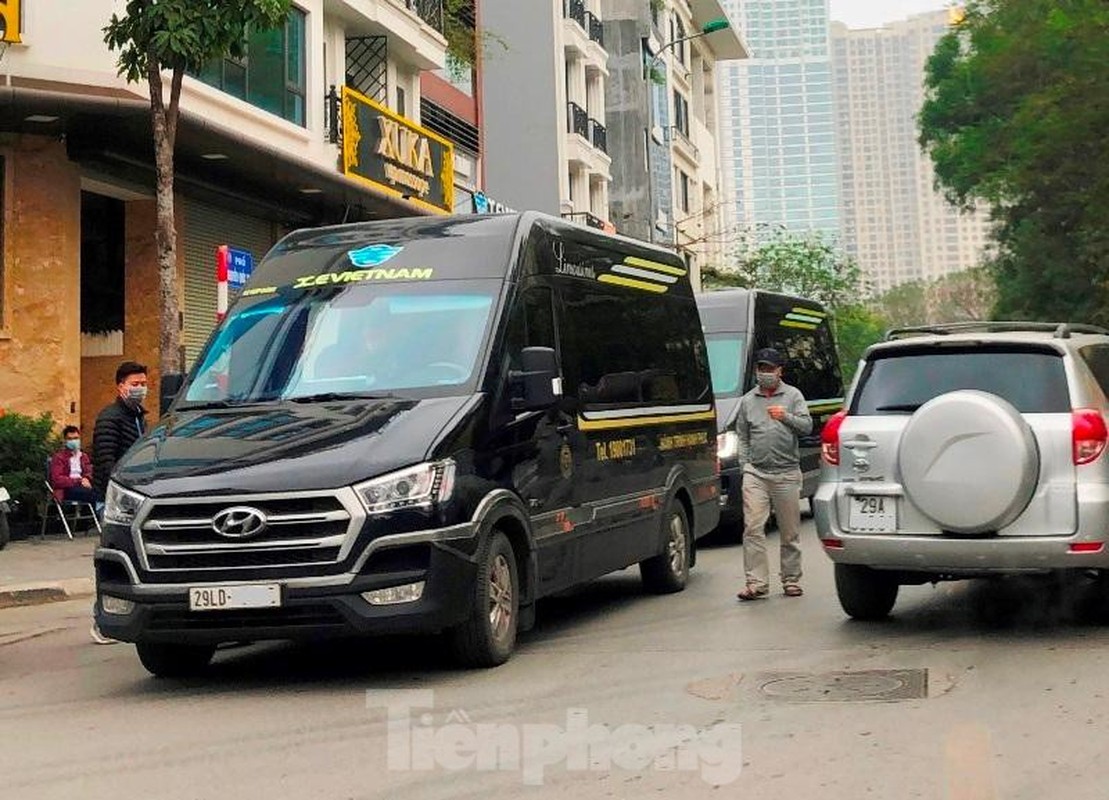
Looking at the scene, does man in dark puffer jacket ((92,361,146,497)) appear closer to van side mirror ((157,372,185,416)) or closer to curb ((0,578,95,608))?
van side mirror ((157,372,185,416))

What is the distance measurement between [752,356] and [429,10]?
15.8 m

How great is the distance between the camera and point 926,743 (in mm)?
5957

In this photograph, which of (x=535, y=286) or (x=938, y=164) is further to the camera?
(x=938, y=164)

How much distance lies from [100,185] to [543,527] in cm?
1269

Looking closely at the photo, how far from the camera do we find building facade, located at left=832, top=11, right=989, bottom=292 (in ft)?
482

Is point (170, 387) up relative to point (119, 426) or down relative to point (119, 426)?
up

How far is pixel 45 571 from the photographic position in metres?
13.9

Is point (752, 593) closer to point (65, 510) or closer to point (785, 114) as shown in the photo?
point (65, 510)

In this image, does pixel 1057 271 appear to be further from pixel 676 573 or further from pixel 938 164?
pixel 676 573

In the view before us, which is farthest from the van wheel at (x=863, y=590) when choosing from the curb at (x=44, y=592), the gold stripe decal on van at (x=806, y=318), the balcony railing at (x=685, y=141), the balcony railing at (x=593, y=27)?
the balcony railing at (x=685, y=141)

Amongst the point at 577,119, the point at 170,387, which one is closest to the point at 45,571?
the point at 170,387

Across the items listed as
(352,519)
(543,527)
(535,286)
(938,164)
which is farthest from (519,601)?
(938,164)

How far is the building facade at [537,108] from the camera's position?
41.3m

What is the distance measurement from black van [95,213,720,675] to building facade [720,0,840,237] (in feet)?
409
